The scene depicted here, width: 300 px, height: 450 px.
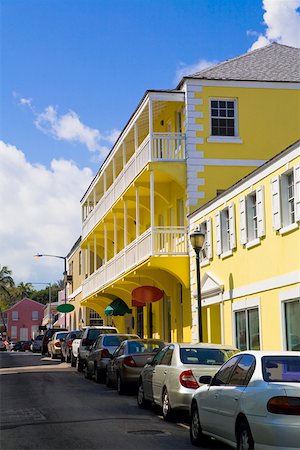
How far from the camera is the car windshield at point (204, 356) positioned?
46.1 feet

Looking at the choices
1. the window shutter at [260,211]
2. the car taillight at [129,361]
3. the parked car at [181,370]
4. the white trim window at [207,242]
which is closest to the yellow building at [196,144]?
the white trim window at [207,242]

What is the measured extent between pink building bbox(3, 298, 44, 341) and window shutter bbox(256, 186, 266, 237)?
4349 inches

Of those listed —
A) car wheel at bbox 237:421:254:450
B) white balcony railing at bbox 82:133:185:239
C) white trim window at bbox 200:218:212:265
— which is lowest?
car wheel at bbox 237:421:254:450

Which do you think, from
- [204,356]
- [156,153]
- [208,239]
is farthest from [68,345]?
[204,356]

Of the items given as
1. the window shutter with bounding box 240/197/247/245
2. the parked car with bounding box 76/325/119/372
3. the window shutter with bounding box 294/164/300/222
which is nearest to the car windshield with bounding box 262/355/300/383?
the window shutter with bounding box 294/164/300/222

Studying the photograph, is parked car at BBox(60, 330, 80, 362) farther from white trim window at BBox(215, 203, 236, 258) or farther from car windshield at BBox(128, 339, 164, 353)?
car windshield at BBox(128, 339, 164, 353)

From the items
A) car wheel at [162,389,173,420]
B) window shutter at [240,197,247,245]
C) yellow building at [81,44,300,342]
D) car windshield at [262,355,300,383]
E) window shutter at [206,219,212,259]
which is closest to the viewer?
car windshield at [262,355,300,383]

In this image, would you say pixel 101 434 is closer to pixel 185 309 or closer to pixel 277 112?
pixel 185 309

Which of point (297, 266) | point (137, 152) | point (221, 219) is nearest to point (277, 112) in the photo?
point (137, 152)

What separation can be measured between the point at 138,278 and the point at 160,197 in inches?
131

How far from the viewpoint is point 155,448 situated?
1109 cm

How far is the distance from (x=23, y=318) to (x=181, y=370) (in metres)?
116

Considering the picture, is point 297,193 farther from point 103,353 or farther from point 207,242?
point 103,353

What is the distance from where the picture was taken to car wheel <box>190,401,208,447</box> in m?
11.4
